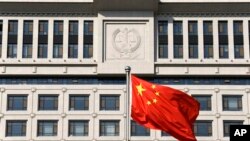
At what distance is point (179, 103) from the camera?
2102 cm

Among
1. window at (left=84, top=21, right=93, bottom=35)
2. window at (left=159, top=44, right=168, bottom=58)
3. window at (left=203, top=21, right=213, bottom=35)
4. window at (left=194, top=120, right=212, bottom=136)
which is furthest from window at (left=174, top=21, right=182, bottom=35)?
window at (left=194, top=120, right=212, bottom=136)

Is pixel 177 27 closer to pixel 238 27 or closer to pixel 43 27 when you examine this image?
pixel 238 27

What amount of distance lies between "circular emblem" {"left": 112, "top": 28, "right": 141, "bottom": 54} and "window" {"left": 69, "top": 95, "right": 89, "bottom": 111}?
5.42 meters

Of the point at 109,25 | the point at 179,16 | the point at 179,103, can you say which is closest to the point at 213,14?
the point at 179,16

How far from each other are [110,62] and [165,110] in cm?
2940

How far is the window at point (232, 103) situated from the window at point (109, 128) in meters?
9.93

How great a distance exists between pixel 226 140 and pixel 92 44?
15.0 metres

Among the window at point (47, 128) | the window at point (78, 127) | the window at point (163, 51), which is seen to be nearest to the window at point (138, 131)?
the window at point (78, 127)

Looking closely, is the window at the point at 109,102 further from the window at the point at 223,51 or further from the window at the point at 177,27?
the window at the point at 223,51

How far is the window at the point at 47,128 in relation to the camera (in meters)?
49.6

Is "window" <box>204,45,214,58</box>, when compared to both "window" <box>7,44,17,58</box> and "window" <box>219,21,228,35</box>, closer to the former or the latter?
"window" <box>219,21,228,35</box>

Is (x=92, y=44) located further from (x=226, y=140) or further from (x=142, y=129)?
(x=226, y=140)

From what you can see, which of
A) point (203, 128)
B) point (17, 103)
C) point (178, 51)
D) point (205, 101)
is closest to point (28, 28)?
point (17, 103)

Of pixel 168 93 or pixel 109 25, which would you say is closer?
pixel 168 93
